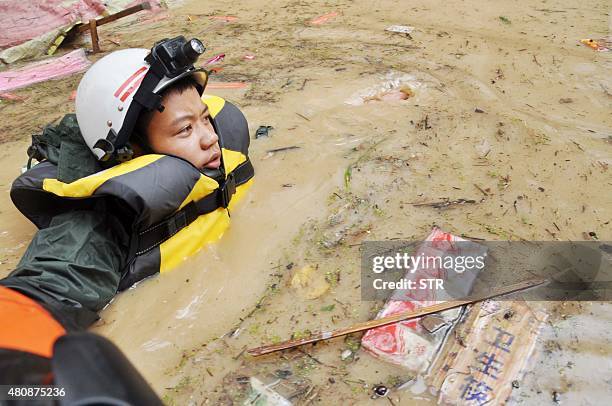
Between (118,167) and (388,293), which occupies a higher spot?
(118,167)

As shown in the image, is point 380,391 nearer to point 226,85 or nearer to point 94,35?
point 226,85

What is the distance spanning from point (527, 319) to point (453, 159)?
1402 millimetres

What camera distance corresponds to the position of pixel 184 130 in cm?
284

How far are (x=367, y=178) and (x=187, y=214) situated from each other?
116cm

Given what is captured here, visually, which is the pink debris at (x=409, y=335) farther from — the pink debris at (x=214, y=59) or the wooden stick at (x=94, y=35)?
the wooden stick at (x=94, y=35)

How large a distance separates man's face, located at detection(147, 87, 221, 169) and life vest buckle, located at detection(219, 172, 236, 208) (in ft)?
0.52

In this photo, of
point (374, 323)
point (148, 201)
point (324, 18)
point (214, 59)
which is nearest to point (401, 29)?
point (324, 18)

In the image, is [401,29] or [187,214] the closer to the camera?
[187,214]

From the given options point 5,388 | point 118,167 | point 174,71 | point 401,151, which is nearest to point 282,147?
point 401,151

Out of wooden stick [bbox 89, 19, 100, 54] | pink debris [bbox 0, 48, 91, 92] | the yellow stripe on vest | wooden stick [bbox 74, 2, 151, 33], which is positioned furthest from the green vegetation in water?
wooden stick [bbox 89, 19, 100, 54]

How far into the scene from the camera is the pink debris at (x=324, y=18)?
19.7 feet

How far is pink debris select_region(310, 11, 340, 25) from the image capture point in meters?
5.99

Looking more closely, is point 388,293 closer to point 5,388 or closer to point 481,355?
point 481,355

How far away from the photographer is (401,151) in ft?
11.4
